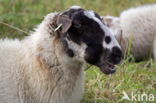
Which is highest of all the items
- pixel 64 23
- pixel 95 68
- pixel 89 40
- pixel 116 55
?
Answer: pixel 64 23

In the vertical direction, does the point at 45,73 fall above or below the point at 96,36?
below

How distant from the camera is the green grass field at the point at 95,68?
17.4 ft

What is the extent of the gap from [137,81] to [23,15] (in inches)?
98.1

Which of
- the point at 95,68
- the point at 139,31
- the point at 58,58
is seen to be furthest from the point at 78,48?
the point at 139,31

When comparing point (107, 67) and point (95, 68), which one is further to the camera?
point (95, 68)

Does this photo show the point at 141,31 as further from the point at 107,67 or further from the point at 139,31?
the point at 107,67

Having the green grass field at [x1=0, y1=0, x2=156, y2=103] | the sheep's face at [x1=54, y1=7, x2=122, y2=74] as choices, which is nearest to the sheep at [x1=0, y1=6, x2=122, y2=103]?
the sheep's face at [x1=54, y1=7, x2=122, y2=74]

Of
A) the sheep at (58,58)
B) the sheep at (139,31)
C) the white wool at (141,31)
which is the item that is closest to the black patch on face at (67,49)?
the sheep at (58,58)

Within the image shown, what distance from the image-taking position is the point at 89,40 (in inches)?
171

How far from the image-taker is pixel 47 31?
455cm

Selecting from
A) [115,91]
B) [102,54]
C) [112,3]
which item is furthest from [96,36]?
[112,3]

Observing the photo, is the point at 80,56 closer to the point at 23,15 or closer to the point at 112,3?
the point at 23,15

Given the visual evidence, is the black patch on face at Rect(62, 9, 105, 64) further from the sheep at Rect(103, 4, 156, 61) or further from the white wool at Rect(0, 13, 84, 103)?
the sheep at Rect(103, 4, 156, 61)

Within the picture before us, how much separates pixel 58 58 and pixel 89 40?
14.0 inches
